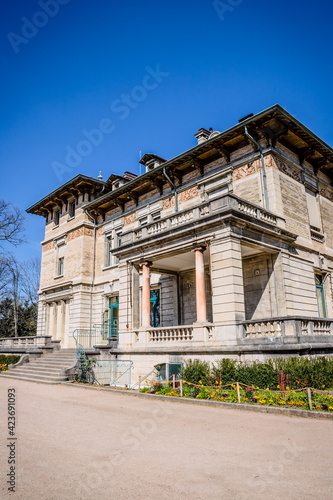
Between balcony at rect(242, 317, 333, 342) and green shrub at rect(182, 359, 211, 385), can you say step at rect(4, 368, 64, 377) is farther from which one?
balcony at rect(242, 317, 333, 342)

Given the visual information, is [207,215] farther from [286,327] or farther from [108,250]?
[108,250]

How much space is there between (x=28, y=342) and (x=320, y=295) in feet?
58.8

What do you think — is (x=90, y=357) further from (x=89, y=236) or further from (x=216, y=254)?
(x=89, y=236)

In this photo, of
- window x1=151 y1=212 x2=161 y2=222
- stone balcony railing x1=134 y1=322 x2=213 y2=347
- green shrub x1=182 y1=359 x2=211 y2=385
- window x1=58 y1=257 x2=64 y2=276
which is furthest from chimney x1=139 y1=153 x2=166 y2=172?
green shrub x1=182 y1=359 x2=211 y2=385

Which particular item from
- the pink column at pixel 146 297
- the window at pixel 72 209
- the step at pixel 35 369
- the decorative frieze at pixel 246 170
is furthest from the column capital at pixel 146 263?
the window at pixel 72 209

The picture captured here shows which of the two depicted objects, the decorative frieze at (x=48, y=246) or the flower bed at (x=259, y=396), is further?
the decorative frieze at (x=48, y=246)

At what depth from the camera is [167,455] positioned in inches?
217

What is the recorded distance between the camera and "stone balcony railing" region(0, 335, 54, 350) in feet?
73.9

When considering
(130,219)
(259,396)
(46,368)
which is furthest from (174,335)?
(130,219)

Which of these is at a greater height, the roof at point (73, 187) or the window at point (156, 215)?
the roof at point (73, 187)

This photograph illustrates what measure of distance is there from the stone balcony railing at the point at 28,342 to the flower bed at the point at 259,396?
12358 millimetres

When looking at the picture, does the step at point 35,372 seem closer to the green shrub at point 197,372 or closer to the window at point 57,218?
the green shrub at point 197,372

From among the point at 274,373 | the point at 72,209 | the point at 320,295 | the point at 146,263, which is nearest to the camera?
the point at 274,373

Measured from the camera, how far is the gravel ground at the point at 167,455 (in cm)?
422
